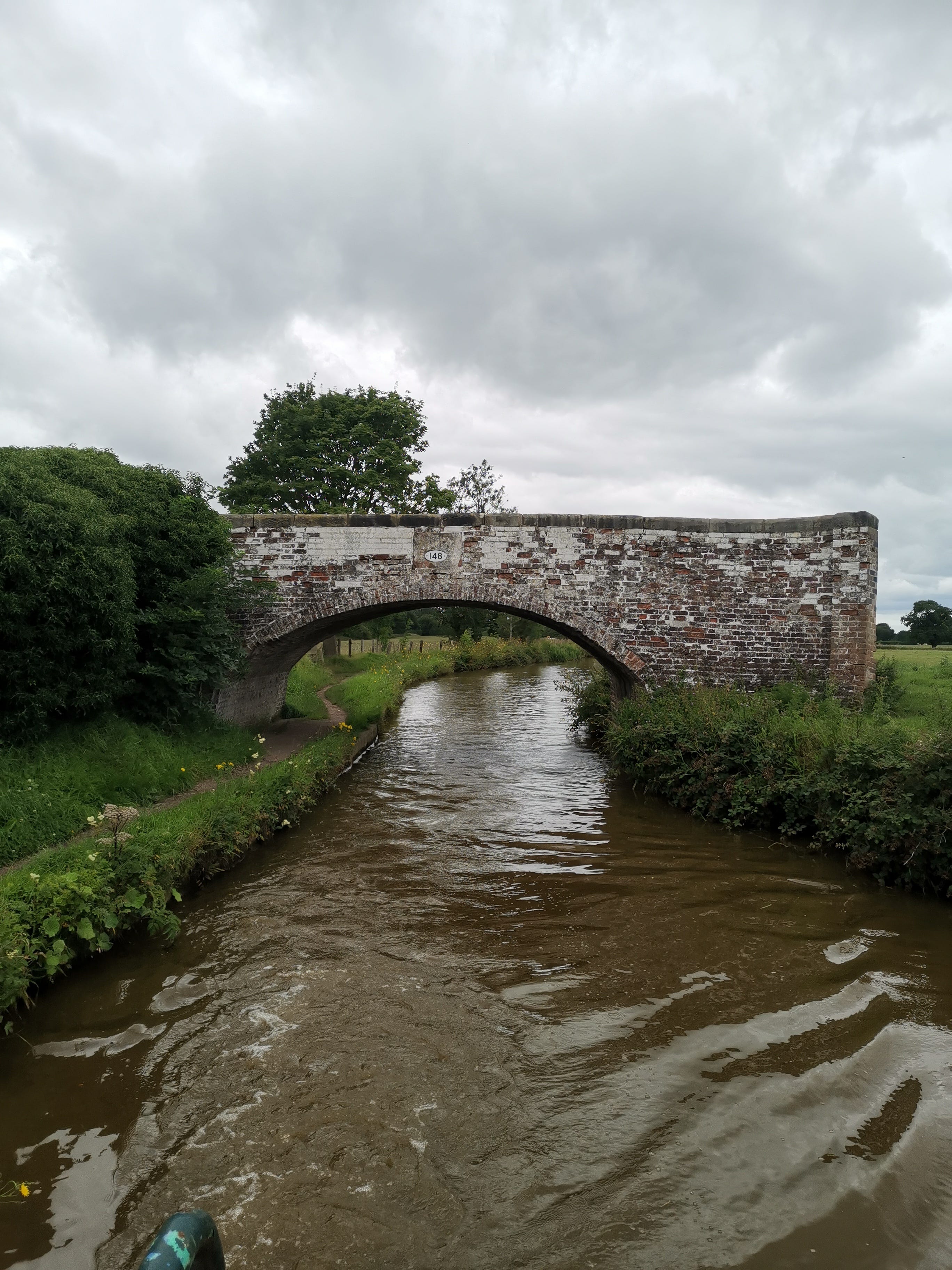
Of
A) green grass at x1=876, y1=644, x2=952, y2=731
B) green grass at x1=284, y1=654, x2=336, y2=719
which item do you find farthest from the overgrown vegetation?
green grass at x1=876, y1=644, x2=952, y2=731

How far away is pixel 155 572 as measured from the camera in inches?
373

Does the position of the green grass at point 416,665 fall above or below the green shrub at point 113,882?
above

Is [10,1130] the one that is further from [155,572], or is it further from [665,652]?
[665,652]

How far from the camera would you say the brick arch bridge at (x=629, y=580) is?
34.7ft

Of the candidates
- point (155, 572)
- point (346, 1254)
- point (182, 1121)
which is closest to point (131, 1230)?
point (182, 1121)

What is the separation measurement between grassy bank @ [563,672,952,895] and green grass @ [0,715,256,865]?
552 centimetres

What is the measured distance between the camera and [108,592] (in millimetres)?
7965

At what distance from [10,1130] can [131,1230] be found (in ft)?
3.23

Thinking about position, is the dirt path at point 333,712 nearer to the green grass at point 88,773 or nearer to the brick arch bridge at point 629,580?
the brick arch bridge at point 629,580

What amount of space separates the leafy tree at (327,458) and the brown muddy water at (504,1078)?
16.4 meters

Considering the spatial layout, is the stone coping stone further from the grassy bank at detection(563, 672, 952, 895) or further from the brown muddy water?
the brown muddy water

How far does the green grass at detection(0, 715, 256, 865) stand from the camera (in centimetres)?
625

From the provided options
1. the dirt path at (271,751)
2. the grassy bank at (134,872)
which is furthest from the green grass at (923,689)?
the dirt path at (271,751)

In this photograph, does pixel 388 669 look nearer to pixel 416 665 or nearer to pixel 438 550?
pixel 416 665
